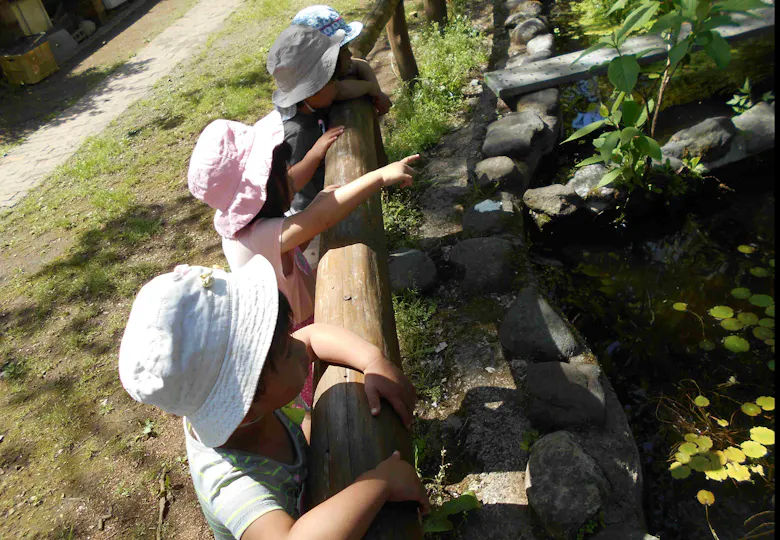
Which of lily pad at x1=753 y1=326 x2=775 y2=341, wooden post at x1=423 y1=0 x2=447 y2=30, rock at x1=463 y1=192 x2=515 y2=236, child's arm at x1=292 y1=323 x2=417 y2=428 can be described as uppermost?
child's arm at x1=292 y1=323 x2=417 y2=428

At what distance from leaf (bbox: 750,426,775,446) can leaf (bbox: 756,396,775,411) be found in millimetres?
123

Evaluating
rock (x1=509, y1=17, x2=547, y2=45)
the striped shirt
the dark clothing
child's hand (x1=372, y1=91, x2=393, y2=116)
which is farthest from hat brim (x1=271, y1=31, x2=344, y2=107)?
rock (x1=509, y1=17, x2=547, y2=45)

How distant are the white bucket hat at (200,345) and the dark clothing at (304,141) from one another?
5.02 ft

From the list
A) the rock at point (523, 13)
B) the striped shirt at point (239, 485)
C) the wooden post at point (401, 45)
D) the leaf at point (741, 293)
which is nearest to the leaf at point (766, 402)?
the leaf at point (741, 293)

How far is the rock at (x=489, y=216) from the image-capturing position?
3.41 m

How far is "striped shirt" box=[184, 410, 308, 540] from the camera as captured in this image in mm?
1304

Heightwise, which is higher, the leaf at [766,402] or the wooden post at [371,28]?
the wooden post at [371,28]

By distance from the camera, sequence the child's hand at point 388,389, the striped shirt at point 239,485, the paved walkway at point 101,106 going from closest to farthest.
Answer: the striped shirt at point 239,485, the child's hand at point 388,389, the paved walkway at point 101,106

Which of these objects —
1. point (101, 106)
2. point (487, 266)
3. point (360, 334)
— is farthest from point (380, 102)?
point (101, 106)

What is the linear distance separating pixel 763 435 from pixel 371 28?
3.30 meters

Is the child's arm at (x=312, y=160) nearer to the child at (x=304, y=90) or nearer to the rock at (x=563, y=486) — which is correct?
the child at (x=304, y=90)

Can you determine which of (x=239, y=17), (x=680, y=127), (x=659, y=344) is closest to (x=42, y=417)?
(x=659, y=344)

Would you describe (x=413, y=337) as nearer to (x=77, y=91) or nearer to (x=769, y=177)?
(x=769, y=177)

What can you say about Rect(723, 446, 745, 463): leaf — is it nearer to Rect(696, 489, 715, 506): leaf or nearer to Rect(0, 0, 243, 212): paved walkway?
Rect(696, 489, 715, 506): leaf
